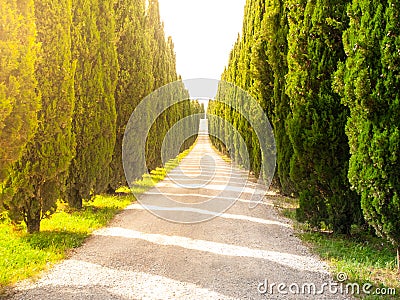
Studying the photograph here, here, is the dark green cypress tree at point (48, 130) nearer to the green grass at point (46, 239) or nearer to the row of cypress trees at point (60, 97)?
the row of cypress trees at point (60, 97)

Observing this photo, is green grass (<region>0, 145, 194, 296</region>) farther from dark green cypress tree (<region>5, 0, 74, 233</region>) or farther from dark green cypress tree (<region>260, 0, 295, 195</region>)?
dark green cypress tree (<region>260, 0, 295, 195</region>)

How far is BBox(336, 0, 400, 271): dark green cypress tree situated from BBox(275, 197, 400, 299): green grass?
1.54 feet

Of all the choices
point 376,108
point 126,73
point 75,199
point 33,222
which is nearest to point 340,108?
point 376,108

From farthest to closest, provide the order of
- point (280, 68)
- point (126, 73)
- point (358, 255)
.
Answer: point (126, 73) → point (280, 68) → point (358, 255)

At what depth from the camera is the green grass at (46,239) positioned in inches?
194

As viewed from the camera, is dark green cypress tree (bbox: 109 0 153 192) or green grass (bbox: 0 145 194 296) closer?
green grass (bbox: 0 145 194 296)

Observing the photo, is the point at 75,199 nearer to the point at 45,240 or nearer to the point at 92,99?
the point at 92,99

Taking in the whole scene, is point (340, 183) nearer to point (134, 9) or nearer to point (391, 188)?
point (391, 188)

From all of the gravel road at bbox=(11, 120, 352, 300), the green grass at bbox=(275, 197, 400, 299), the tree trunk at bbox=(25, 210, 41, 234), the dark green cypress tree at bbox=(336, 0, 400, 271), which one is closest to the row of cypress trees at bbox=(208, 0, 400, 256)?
the dark green cypress tree at bbox=(336, 0, 400, 271)

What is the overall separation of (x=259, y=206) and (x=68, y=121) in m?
5.26

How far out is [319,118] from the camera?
6738mm

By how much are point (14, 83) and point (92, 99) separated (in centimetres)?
471

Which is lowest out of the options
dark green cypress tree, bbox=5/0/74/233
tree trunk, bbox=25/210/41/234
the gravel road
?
the gravel road

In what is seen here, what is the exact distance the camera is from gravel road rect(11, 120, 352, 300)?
427 centimetres
